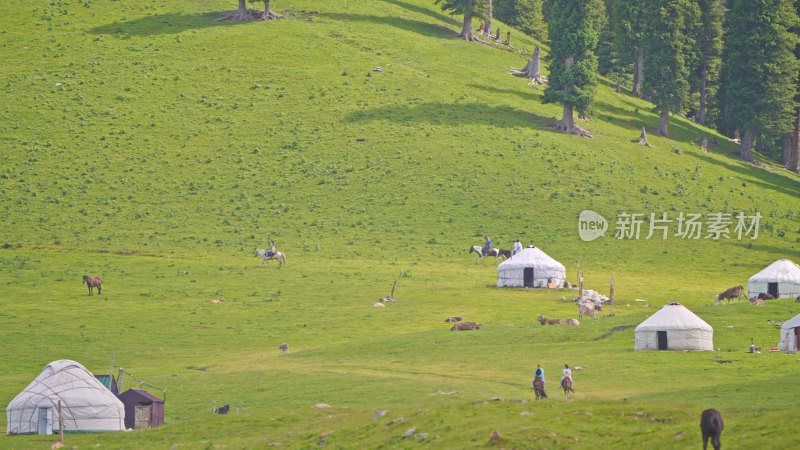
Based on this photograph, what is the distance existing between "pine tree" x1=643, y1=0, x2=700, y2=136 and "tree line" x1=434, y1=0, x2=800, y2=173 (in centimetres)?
11

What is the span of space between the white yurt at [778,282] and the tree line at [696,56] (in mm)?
38798

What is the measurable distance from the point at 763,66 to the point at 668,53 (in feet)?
32.4

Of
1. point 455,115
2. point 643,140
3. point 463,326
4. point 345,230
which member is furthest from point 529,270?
point 643,140

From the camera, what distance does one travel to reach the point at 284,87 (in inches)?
4301

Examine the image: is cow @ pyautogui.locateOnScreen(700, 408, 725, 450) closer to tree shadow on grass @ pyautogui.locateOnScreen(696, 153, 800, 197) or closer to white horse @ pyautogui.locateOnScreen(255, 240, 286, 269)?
white horse @ pyautogui.locateOnScreen(255, 240, 286, 269)

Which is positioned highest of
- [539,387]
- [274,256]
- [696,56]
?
[696,56]

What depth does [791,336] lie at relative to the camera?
45719 millimetres

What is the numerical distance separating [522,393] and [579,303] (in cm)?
1970

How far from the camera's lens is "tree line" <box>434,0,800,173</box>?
99.8 meters

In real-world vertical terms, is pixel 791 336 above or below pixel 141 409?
above

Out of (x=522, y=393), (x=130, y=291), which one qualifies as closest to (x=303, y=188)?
(x=130, y=291)

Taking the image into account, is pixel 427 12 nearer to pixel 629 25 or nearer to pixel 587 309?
pixel 629 25

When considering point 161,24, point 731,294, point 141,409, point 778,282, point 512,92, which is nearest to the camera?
point 141,409

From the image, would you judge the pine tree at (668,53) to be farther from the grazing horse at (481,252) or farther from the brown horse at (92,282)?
the brown horse at (92,282)
